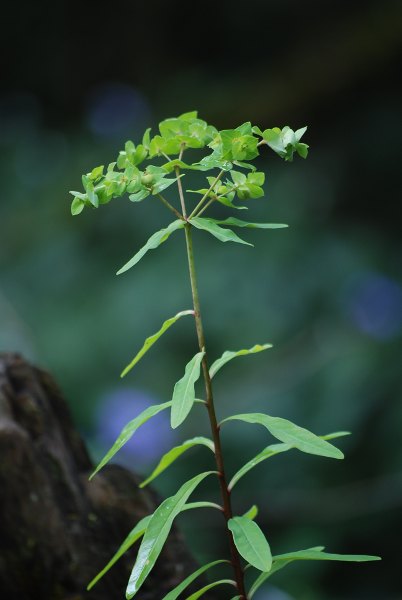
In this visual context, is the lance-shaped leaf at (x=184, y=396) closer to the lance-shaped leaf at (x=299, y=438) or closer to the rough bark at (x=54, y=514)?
the lance-shaped leaf at (x=299, y=438)

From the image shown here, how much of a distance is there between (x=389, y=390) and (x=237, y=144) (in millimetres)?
1534

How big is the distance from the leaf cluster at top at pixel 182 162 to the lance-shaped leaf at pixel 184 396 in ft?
0.40

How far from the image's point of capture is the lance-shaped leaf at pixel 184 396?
0.61 metres

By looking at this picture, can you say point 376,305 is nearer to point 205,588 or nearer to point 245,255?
point 245,255

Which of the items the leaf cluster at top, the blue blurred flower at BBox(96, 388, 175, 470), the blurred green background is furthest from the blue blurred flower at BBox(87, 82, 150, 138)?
the leaf cluster at top

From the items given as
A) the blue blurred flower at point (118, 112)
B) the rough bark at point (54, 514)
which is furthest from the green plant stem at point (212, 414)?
the blue blurred flower at point (118, 112)

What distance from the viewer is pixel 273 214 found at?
91.3 inches

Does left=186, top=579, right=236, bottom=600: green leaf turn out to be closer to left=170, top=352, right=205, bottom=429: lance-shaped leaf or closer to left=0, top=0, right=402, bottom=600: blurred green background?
left=170, top=352, right=205, bottom=429: lance-shaped leaf

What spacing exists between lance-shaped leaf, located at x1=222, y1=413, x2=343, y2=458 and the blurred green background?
4.02 ft

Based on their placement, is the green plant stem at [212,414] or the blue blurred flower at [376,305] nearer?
the green plant stem at [212,414]

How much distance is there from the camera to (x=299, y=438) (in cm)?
64

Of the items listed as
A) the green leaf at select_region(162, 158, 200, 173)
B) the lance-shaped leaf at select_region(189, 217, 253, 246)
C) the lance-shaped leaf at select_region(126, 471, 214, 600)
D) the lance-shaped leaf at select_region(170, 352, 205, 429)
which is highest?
the green leaf at select_region(162, 158, 200, 173)

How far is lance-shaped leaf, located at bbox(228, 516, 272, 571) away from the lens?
61 cm

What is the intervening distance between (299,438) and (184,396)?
85mm
